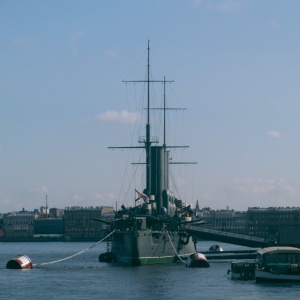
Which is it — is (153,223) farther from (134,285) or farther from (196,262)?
(134,285)

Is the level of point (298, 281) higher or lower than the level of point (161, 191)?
lower

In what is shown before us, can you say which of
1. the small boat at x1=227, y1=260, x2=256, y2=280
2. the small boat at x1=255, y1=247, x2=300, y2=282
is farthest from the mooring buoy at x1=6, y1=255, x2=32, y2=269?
the small boat at x1=255, y1=247, x2=300, y2=282

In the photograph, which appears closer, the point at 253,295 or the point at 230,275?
the point at 253,295

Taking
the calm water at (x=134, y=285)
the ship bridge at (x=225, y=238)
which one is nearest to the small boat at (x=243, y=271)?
the calm water at (x=134, y=285)

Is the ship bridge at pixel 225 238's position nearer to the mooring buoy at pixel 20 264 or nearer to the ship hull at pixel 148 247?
the ship hull at pixel 148 247

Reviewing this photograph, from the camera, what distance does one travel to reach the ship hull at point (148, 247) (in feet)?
304

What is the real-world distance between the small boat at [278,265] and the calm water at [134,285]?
950mm

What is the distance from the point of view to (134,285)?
70.5 metres

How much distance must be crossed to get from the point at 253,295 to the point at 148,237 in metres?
32.3

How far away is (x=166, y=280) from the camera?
7488 centimetres

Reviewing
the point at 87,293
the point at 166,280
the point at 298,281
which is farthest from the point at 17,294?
the point at 298,281

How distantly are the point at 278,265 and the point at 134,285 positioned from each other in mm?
9493

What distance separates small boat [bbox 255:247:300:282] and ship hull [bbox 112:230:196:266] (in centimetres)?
2210

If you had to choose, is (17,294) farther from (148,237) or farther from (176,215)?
(176,215)
